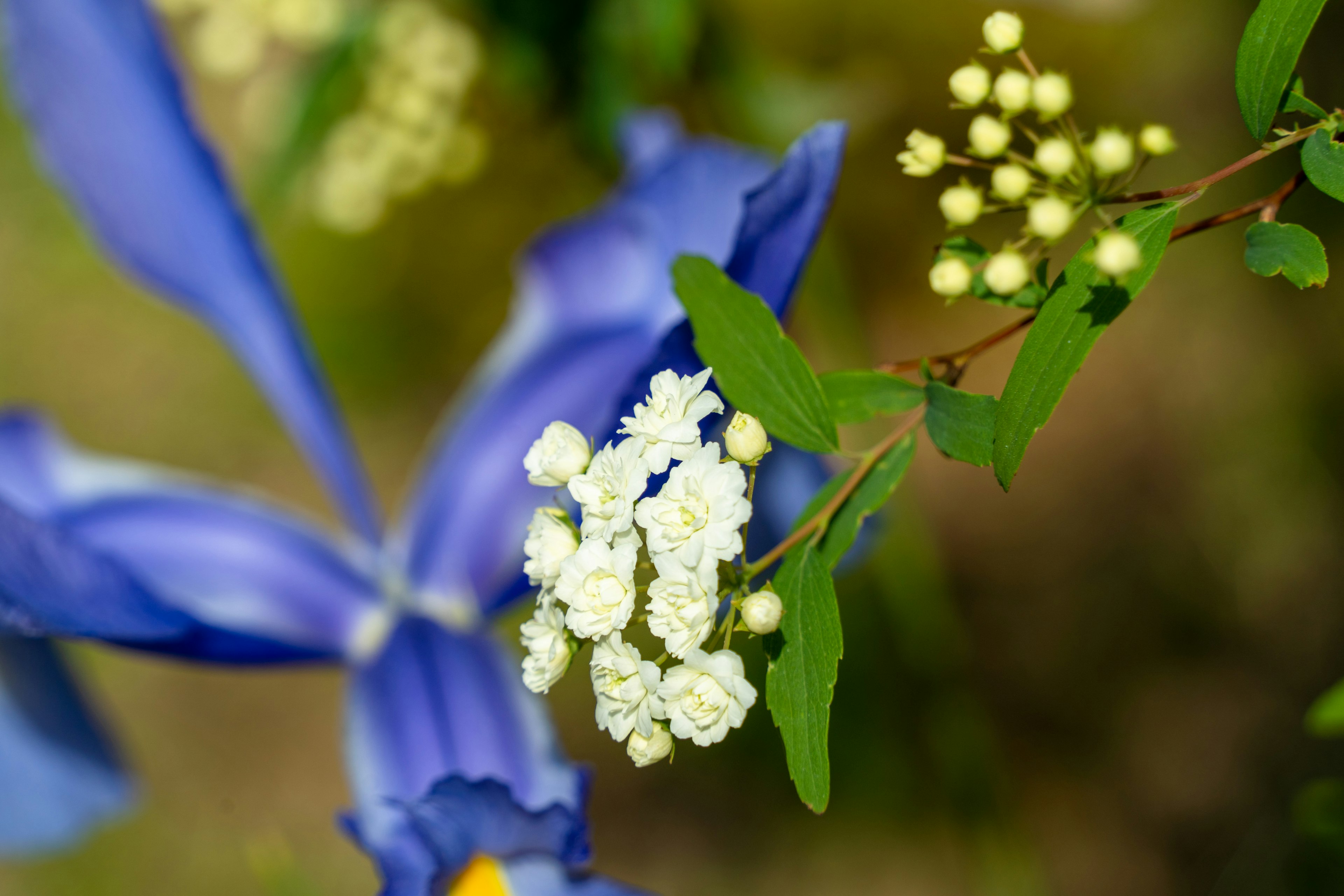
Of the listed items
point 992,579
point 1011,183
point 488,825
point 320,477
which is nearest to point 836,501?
point 1011,183

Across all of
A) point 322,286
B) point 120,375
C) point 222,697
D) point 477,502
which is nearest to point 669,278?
point 477,502

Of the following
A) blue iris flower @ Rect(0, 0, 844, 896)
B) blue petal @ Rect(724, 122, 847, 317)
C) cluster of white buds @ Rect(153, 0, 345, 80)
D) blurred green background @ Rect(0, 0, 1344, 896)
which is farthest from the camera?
blurred green background @ Rect(0, 0, 1344, 896)

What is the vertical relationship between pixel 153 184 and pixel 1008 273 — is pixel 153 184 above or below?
above

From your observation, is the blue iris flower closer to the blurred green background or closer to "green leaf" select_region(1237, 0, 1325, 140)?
"green leaf" select_region(1237, 0, 1325, 140)

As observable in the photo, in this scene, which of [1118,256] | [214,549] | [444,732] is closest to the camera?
[1118,256]

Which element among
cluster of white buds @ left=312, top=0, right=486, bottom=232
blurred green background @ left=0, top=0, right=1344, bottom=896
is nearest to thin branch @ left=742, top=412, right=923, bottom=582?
cluster of white buds @ left=312, top=0, right=486, bottom=232

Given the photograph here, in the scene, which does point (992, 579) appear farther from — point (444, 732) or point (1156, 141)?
point (1156, 141)

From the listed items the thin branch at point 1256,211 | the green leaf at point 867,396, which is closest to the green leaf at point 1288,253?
the thin branch at point 1256,211
